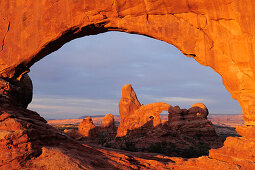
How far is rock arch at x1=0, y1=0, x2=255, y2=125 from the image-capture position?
7395mm

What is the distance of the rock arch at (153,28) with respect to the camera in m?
7.39

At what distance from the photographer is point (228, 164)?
244 inches

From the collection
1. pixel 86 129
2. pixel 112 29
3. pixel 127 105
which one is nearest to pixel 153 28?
pixel 112 29

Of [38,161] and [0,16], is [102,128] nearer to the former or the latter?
[0,16]

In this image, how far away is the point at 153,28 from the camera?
28.3 ft

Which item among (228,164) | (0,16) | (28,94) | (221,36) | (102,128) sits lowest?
(102,128)

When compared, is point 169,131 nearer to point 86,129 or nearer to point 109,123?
point 86,129

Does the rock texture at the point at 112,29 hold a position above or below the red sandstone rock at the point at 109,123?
above

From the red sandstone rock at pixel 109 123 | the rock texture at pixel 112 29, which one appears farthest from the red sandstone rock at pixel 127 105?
the rock texture at pixel 112 29

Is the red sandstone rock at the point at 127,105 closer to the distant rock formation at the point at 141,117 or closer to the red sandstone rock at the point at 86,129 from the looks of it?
the distant rock formation at the point at 141,117

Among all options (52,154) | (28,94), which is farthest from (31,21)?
(52,154)

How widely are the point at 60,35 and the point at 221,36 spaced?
701 cm

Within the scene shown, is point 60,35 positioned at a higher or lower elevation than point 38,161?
higher

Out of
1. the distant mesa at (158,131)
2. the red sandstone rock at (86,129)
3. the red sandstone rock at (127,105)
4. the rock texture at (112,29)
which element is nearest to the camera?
the rock texture at (112,29)
